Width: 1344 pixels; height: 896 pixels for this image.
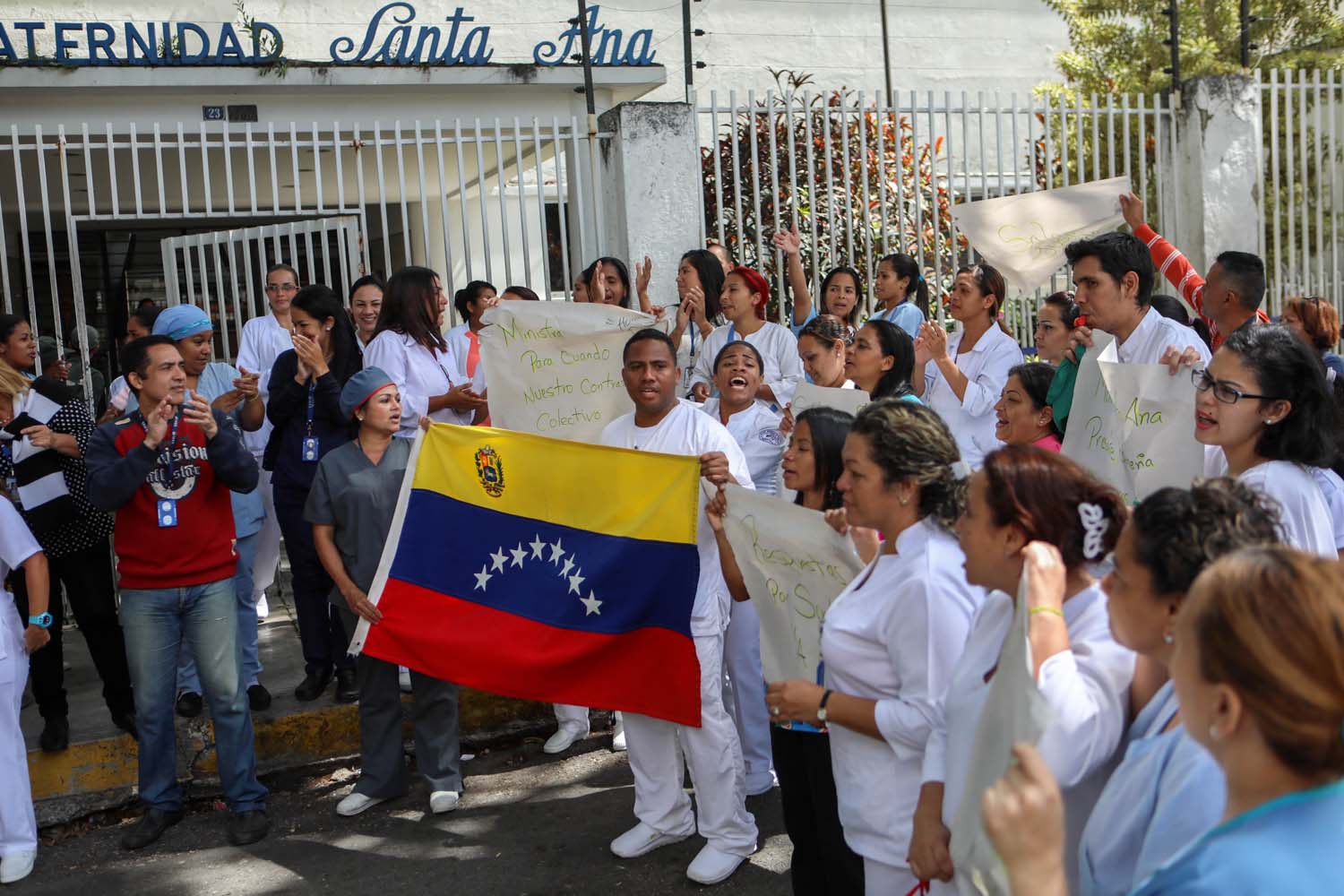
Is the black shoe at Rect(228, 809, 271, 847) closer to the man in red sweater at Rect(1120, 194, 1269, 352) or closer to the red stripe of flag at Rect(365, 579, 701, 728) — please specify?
the red stripe of flag at Rect(365, 579, 701, 728)

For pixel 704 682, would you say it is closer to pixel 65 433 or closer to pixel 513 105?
pixel 65 433

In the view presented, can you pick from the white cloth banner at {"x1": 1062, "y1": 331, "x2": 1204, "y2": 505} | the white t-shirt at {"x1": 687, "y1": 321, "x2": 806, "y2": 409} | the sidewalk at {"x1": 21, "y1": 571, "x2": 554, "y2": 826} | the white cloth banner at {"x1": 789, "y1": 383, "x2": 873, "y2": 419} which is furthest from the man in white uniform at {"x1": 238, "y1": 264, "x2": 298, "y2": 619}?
the white cloth banner at {"x1": 1062, "y1": 331, "x2": 1204, "y2": 505}

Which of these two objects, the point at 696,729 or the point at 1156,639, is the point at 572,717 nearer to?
the point at 696,729

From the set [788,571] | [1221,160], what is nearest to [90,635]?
[788,571]

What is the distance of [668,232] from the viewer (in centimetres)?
980

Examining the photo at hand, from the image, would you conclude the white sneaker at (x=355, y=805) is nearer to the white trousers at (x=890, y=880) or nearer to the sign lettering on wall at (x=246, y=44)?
the white trousers at (x=890, y=880)

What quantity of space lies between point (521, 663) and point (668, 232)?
514cm

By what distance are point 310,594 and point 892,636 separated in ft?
13.7

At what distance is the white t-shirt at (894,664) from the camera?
10.1 ft

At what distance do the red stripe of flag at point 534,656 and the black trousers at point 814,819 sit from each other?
920 mm

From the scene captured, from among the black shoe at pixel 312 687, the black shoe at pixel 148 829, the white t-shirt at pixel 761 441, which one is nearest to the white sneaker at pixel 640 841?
the white t-shirt at pixel 761 441

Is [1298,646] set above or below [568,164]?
below

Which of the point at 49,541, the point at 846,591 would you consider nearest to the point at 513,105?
the point at 49,541

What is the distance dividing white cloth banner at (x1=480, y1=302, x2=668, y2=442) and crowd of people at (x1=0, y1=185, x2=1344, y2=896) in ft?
1.15
